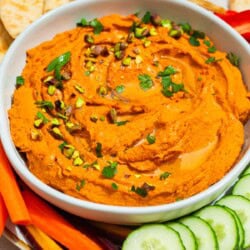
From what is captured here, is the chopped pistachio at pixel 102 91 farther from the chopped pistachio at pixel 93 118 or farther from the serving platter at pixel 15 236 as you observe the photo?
the serving platter at pixel 15 236

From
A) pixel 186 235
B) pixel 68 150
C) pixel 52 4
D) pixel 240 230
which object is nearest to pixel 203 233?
pixel 186 235

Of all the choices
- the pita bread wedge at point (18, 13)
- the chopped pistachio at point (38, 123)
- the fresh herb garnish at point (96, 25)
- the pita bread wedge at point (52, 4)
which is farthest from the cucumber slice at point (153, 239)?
the pita bread wedge at point (52, 4)

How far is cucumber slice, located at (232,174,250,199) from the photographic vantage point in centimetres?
339

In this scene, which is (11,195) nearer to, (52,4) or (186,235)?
(186,235)

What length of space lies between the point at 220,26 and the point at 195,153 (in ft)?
2.86

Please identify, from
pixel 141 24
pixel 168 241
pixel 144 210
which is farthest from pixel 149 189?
pixel 141 24

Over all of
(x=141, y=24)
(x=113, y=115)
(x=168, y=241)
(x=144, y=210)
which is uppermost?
(x=141, y=24)

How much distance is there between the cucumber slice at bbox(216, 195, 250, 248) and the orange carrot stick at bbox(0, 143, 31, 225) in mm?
1052

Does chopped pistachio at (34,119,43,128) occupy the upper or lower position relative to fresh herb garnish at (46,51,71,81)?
lower

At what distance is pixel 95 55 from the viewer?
350 cm

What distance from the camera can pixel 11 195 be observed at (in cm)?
328

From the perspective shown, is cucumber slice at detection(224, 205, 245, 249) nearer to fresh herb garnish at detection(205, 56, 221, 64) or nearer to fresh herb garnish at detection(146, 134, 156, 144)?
fresh herb garnish at detection(146, 134, 156, 144)

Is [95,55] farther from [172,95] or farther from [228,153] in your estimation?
[228,153]

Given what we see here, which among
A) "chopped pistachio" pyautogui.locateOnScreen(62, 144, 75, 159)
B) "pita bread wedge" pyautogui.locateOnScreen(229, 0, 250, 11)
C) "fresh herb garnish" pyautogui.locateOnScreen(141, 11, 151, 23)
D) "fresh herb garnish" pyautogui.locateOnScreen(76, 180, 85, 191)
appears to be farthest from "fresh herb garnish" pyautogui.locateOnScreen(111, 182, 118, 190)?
"pita bread wedge" pyautogui.locateOnScreen(229, 0, 250, 11)
